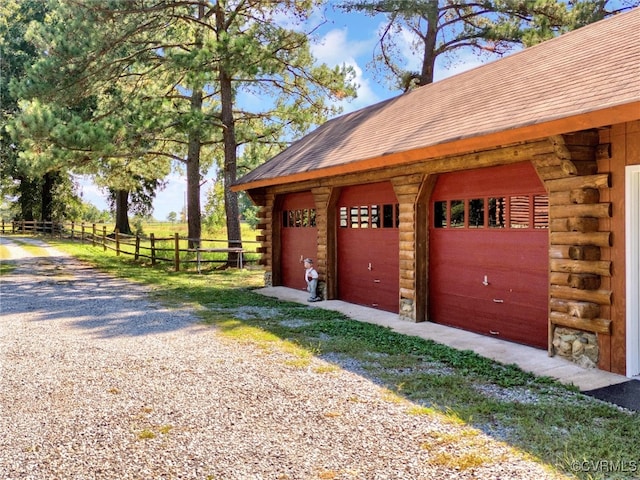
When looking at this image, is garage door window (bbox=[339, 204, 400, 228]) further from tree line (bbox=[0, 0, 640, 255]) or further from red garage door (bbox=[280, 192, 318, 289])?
tree line (bbox=[0, 0, 640, 255])

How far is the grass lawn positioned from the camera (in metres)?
3.61

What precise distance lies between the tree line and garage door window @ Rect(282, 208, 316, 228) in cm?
480

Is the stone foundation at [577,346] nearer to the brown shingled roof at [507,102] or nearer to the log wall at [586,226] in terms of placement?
the log wall at [586,226]

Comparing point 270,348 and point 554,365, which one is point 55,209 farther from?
point 554,365

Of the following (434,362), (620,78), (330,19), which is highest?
(330,19)

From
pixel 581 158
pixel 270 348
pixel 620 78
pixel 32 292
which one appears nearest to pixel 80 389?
pixel 270 348

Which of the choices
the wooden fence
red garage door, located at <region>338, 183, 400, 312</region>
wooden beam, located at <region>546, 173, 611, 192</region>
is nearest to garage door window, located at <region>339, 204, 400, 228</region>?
red garage door, located at <region>338, 183, 400, 312</region>

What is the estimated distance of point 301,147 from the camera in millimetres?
13141

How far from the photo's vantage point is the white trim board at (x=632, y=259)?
521cm

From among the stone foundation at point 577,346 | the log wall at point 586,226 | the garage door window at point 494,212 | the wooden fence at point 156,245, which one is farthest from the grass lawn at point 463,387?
the wooden fence at point 156,245

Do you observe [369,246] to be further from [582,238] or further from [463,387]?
[463,387]

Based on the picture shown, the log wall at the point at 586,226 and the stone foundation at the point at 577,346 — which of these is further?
the stone foundation at the point at 577,346

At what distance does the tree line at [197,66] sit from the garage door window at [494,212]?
29.9ft

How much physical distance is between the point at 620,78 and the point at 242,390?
468 cm
